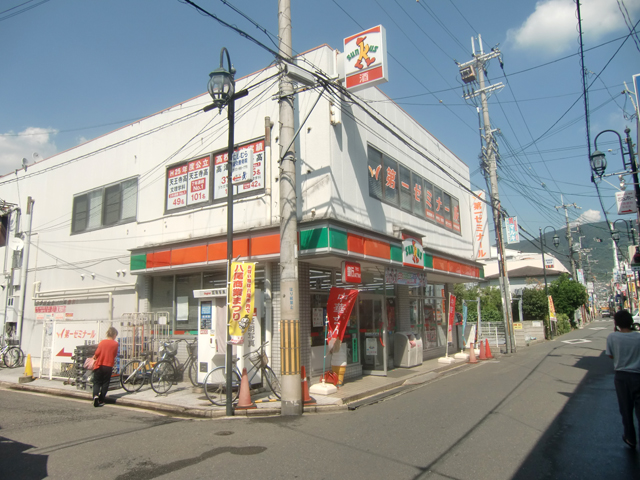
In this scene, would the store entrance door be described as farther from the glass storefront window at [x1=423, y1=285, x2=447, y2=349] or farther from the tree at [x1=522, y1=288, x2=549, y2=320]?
the tree at [x1=522, y1=288, x2=549, y2=320]

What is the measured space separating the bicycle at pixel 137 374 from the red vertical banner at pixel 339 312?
15.6 ft

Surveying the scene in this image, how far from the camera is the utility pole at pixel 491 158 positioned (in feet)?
67.4

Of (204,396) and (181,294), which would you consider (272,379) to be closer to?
(204,396)

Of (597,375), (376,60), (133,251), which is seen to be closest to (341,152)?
(376,60)

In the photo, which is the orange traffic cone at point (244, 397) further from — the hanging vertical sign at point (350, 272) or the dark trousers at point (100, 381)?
the hanging vertical sign at point (350, 272)

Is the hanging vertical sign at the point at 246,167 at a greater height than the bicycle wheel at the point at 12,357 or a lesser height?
greater

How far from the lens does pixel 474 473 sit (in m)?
5.06

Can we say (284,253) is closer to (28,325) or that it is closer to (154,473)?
(154,473)

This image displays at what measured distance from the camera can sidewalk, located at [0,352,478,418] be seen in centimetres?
906

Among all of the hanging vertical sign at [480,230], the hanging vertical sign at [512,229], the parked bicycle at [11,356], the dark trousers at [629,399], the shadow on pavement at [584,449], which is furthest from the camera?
the hanging vertical sign at [512,229]

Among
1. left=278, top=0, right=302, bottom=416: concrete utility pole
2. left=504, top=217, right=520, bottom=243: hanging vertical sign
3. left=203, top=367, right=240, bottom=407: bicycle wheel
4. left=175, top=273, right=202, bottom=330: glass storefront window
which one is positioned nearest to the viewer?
left=278, top=0, right=302, bottom=416: concrete utility pole

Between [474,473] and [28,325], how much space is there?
1870cm

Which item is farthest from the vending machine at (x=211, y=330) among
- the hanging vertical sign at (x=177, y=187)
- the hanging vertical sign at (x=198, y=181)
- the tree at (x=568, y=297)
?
the tree at (x=568, y=297)

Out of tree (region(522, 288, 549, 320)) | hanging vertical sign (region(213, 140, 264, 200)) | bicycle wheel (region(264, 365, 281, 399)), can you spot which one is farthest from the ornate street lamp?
tree (region(522, 288, 549, 320))
